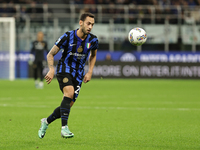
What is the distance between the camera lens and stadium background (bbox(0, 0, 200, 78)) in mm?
23688

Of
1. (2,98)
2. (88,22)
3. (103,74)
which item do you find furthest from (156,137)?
(103,74)

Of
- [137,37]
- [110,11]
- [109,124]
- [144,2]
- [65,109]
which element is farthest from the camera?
[144,2]

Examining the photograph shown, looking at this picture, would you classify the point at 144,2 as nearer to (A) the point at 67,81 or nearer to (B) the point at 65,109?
(A) the point at 67,81

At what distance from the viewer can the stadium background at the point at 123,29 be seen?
2369 centimetres

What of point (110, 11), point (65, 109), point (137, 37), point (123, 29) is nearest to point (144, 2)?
point (110, 11)

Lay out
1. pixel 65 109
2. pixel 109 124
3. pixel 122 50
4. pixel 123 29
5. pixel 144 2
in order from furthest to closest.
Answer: pixel 144 2 < pixel 122 50 < pixel 123 29 < pixel 109 124 < pixel 65 109

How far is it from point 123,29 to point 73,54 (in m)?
18.3

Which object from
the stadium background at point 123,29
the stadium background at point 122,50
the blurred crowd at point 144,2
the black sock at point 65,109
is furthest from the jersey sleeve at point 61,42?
the blurred crowd at point 144,2

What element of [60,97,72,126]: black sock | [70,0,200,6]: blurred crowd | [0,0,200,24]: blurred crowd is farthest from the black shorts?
[70,0,200,6]: blurred crowd

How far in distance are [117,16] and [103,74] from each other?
379 cm

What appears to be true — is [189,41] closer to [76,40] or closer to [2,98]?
[2,98]

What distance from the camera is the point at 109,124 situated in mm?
7848

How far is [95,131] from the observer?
6.97m

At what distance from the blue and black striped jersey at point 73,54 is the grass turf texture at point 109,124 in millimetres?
1061
